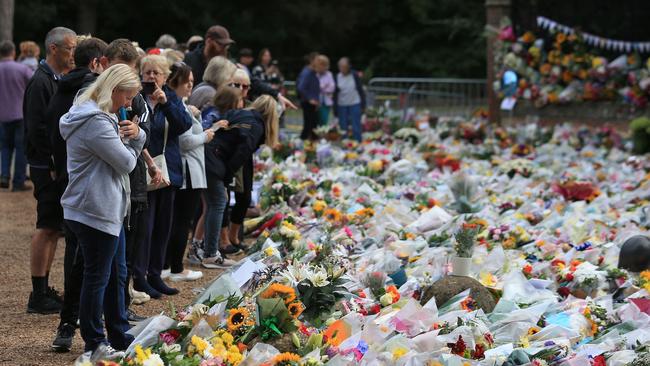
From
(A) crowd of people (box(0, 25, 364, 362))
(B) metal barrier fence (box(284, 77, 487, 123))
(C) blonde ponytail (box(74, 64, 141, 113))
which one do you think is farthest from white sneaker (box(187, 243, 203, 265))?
(B) metal barrier fence (box(284, 77, 487, 123))

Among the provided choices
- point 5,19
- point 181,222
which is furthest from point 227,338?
point 5,19

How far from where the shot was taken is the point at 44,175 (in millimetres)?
6449

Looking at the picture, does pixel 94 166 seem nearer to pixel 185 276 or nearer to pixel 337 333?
pixel 337 333

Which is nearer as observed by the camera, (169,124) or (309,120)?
(169,124)

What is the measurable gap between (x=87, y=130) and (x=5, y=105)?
722 centimetres

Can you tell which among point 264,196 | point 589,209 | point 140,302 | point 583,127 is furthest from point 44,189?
point 583,127

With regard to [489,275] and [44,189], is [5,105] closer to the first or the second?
[44,189]

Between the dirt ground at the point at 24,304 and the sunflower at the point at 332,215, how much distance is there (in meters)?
1.34

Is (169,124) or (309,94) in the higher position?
(169,124)

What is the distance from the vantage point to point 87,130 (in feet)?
16.4

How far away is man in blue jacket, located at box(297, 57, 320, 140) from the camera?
643 inches

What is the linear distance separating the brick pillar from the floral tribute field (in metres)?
5.63

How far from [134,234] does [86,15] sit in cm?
2630

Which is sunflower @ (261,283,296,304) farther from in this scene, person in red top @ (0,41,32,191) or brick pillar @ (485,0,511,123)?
brick pillar @ (485,0,511,123)
